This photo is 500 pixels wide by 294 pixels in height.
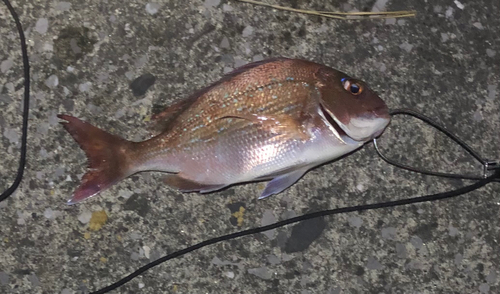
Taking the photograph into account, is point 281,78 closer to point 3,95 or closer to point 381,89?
point 381,89

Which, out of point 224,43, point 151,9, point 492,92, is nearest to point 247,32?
point 224,43

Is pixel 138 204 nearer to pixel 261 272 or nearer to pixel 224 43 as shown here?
pixel 261 272

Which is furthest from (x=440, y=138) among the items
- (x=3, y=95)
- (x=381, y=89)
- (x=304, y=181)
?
(x=3, y=95)

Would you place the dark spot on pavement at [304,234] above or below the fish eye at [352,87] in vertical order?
below

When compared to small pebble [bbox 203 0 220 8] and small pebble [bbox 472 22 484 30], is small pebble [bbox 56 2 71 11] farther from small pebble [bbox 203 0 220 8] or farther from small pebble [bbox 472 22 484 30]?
small pebble [bbox 472 22 484 30]

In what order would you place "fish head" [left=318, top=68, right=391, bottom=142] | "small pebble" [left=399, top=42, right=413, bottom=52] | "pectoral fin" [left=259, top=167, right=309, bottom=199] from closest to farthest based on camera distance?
"fish head" [left=318, top=68, right=391, bottom=142] → "pectoral fin" [left=259, top=167, right=309, bottom=199] → "small pebble" [left=399, top=42, right=413, bottom=52]

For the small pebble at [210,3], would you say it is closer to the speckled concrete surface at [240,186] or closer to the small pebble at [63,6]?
the speckled concrete surface at [240,186]

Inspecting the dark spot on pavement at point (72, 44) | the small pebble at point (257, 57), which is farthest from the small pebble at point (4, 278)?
the small pebble at point (257, 57)

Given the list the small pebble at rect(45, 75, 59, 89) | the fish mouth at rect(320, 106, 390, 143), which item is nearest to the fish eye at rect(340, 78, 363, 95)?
the fish mouth at rect(320, 106, 390, 143)
